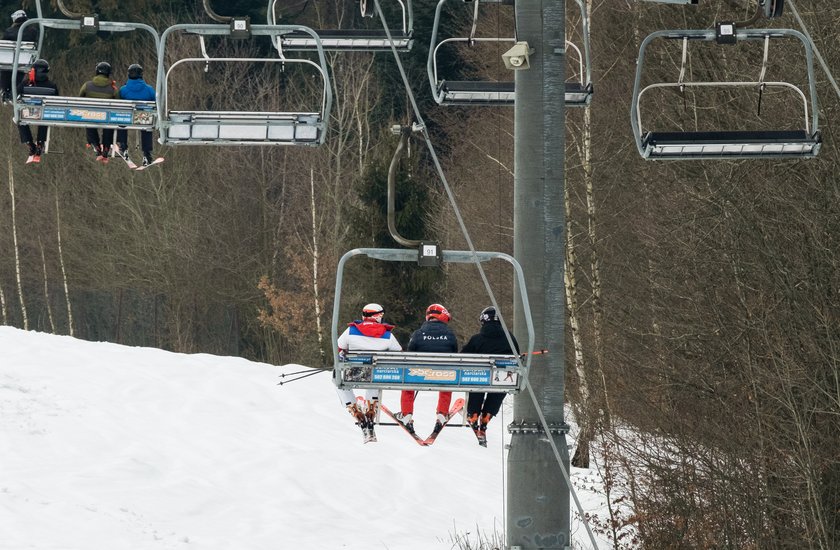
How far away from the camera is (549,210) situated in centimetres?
1021

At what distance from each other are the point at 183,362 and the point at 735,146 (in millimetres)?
19890

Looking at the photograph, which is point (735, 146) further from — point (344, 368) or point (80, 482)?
point (80, 482)

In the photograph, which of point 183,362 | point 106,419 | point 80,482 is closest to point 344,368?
point 80,482

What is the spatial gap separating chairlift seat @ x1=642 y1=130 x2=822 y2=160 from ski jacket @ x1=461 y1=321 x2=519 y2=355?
2.51 metres

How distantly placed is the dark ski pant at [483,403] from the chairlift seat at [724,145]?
10.2ft

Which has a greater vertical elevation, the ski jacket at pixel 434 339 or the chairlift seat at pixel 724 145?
the chairlift seat at pixel 724 145

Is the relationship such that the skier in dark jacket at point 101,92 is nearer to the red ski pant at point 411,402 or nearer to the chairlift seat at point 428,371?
the red ski pant at point 411,402

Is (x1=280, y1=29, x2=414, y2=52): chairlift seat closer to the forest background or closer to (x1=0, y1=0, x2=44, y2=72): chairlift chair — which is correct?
the forest background

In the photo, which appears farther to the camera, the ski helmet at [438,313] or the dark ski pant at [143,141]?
the dark ski pant at [143,141]

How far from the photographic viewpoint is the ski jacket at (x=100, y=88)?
14.9 m

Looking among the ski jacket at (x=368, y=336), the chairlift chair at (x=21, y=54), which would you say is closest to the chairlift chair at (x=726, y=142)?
the ski jacket at (x=368, y=336)

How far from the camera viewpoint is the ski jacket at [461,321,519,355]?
12023mm

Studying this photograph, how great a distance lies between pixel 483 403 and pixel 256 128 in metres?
3.43

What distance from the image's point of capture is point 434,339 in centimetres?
1209
